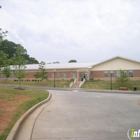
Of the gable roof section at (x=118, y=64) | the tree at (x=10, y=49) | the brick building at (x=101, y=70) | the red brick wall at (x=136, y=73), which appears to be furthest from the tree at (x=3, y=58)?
the tree at (x=10, y=49)

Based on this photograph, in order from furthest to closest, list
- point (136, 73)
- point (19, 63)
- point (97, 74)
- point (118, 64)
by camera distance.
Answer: point (97, 74) < point (118, 64) < point (136, 73) < point (19, 63)

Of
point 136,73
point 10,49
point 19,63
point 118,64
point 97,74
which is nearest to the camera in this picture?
point 19,63

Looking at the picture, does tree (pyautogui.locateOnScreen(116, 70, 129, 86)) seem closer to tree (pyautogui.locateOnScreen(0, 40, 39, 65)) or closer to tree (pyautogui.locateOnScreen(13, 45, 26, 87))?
tree (pyautogui.locateOnScreen(13, 45, 26, 87))

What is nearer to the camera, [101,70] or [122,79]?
[122,79]

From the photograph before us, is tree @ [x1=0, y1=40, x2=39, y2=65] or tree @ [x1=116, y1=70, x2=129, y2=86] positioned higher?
tree @ [x1=0, y1=40, x2=39, y2=65]

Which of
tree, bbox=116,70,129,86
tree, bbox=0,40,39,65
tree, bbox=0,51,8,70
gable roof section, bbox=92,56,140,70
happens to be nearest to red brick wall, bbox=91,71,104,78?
gable roof section, bbox=92,56,140,70

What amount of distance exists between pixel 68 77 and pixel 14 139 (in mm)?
42087

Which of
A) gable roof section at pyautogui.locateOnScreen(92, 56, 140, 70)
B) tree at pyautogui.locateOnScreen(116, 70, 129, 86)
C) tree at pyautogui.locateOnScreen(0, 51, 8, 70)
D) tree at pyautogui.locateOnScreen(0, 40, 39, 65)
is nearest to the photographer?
tree at pyautogui.locateOnScreen(0, 51, 8, 70)

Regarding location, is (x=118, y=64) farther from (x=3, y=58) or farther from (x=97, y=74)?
(x=3, y=58)

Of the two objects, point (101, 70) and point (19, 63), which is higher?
point (19, 63)

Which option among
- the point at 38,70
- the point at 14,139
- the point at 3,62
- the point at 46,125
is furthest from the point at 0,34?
the point at 38,70

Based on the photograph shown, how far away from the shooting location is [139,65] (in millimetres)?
41812

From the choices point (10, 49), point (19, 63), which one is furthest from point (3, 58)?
point (10, 49)

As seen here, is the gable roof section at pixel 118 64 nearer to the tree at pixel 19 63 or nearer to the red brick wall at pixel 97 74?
the red brick wall at pixel 97 74
